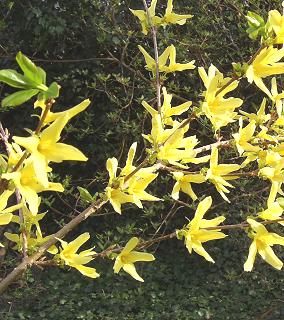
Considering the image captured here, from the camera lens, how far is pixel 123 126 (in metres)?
3.74

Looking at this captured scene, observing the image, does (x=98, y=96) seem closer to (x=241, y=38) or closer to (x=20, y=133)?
(x=20, y=133)

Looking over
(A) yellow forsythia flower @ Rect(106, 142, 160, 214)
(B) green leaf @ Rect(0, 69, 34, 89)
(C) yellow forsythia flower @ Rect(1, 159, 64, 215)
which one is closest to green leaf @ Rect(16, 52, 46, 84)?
(B) green leaf @ Rect(0, 69, 34, 89)

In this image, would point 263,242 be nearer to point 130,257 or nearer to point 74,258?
point 130,257

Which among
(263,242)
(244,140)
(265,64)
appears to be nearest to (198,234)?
(263,242)

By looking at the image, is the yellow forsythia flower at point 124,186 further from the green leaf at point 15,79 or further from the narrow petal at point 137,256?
the green leaf at point 15,79

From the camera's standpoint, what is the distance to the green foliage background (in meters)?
3.49

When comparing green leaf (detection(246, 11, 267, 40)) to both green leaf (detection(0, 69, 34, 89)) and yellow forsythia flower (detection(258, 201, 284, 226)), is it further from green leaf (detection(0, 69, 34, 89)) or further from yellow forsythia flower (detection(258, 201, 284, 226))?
green leaf (detection(0, 69, 34, 89))

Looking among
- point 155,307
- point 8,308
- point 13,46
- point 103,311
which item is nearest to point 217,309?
point 155,307

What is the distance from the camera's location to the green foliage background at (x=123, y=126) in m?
3.49

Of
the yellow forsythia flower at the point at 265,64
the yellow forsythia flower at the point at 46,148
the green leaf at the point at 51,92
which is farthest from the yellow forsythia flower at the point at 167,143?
the green leaf at the point at 51,92

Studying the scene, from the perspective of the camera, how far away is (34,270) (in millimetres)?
3791

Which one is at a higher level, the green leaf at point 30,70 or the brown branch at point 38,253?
the green leaf at point 30,70

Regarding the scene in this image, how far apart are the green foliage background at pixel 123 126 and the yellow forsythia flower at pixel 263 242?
221cm

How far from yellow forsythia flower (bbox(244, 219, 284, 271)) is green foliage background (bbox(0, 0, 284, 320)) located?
7.27 feet
